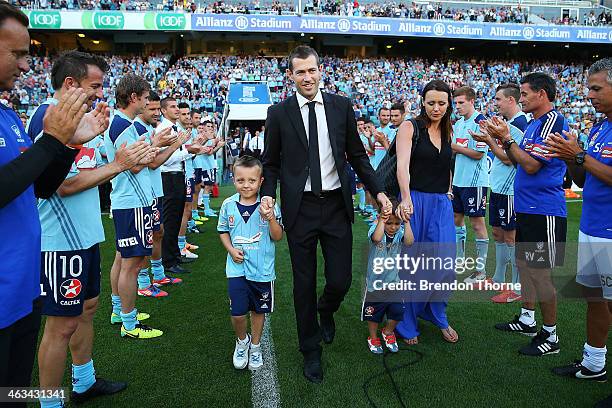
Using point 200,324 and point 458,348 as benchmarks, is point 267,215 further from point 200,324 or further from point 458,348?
point 458,348

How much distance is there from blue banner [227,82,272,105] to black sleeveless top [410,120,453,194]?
20.4 meters

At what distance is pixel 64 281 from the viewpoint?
255 centimetres

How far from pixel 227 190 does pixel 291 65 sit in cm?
1231

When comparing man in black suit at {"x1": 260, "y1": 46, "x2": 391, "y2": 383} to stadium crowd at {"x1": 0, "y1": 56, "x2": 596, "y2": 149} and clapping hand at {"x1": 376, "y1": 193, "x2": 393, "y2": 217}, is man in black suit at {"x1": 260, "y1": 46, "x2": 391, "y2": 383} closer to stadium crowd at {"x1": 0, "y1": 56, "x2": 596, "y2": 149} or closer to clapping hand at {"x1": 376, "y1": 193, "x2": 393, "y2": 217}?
clapping hand at {"x1": 376, "y1": 193, "x2": 393, "y2": 217}

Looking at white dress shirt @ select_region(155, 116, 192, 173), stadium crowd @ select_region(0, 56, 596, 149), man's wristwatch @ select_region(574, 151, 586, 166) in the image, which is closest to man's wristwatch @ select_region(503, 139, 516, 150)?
man's wristwatch @ select_region(574, 151, 586, 166)

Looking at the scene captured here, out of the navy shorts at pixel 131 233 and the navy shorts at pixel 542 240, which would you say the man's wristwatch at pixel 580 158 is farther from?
the navy shorts at pixel 131 233

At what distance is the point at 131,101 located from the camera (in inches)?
154

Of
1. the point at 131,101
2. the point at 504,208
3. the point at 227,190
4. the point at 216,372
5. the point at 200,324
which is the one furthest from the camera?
the point at 227,190

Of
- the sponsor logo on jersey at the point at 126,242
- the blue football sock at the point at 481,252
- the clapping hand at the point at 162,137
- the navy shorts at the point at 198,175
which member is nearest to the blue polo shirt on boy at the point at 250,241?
the clapping hand at the point at 162,137

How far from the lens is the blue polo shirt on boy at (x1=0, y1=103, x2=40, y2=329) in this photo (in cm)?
164

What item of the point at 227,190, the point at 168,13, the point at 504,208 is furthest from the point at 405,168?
the point at 168,13

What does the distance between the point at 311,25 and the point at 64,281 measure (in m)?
32.0

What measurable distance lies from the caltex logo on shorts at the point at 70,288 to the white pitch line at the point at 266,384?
1350 millimetres

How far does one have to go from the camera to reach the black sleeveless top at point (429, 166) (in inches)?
142
